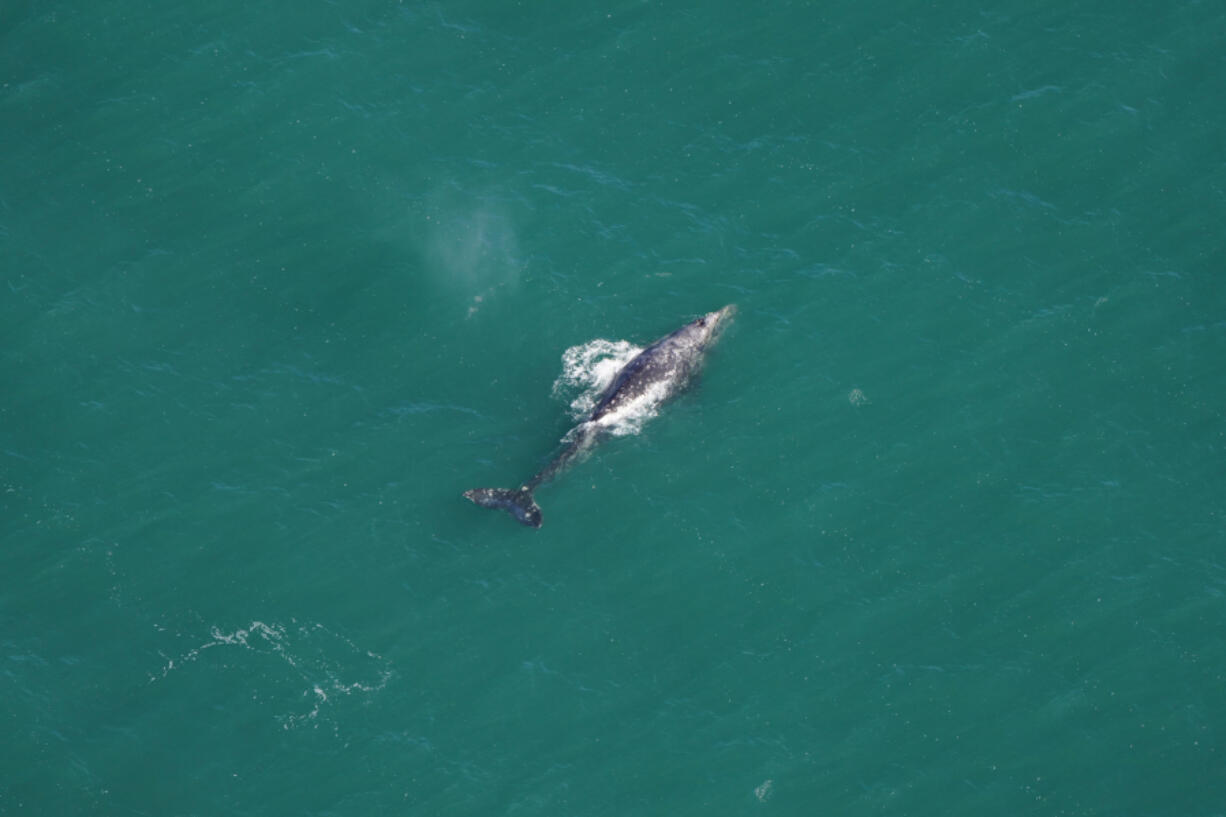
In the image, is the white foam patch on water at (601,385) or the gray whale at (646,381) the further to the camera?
the white foam patch on water at (601,385)

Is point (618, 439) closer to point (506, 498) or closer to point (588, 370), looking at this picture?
point (588, 370)

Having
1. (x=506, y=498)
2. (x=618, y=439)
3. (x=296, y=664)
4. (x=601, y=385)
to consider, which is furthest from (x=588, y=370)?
(x=296, y=664)

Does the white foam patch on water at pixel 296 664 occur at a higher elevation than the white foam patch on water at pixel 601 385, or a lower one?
lower

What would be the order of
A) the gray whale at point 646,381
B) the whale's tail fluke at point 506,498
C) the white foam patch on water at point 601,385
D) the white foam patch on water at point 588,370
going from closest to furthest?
the whale's tail fluke at point 506,498
the gray whale at point 646,381
the white foam patch on water at point 601,385
the white foam patch on water at point 588,370

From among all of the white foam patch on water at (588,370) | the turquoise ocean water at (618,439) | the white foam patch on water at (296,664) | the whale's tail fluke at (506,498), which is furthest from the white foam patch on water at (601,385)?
the white foam patch on water at (296,664)

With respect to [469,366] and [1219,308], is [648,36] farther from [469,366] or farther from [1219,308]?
[1219,308]

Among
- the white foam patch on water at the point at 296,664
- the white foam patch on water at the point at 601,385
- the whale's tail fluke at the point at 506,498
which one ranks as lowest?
the white foam patch on water at the point at 296,664

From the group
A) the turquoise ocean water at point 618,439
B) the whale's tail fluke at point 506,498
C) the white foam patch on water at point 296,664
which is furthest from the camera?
the whale's tail fluke at point 506,498

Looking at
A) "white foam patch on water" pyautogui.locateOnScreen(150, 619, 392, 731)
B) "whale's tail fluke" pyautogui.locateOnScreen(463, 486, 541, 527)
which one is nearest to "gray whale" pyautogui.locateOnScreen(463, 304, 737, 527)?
"whale's tail fluke" pyautogui.locateOnScreen(463, 486, 541, 527)

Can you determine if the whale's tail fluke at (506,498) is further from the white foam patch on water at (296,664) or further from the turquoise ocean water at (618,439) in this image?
the white foam patch on water at (296,664)
